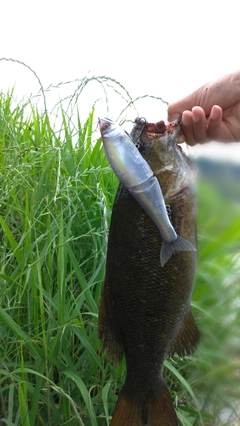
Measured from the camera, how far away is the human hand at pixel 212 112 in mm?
1101

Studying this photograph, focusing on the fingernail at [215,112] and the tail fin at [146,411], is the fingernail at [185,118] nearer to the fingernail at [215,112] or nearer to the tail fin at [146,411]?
the fingernail at [215,112]

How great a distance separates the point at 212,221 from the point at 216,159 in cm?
32

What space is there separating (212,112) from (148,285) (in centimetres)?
47

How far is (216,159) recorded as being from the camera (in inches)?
48.3

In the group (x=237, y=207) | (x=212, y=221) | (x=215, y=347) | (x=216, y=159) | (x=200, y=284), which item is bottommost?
(x=215, y=347)

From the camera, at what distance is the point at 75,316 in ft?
4.05

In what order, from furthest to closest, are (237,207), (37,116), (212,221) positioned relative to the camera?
(37,116) → (212,221) → (237,207)

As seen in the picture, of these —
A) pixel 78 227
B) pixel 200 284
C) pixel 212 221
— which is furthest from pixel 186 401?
pixel 78 227

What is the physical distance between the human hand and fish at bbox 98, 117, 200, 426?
0.12 metres

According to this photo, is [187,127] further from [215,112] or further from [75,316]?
[75,316]

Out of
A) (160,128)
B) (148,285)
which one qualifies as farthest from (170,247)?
(160,128)

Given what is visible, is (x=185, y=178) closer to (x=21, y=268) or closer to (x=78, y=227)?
(x=21, y=268)

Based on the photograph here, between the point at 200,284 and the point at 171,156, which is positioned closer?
the point at 171,156

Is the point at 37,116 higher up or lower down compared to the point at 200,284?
higher up
